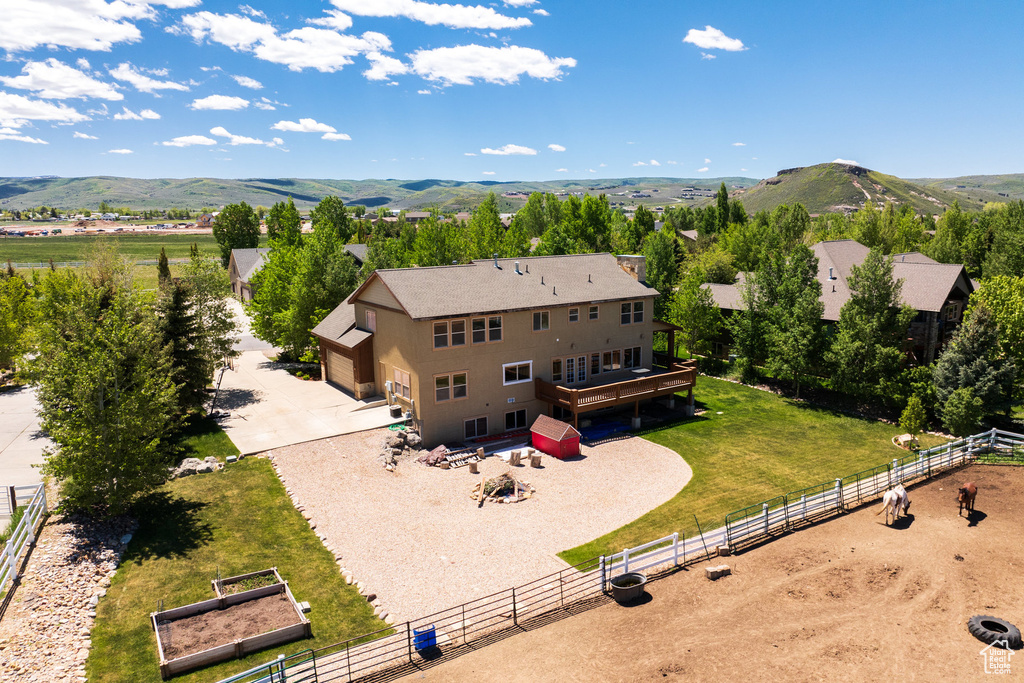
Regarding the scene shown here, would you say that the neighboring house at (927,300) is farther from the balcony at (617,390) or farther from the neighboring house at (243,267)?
the neighboring house at (243,267)

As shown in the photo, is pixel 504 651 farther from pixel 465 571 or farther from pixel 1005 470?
pixel 1005 470

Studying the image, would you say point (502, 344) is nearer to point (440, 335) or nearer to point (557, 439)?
point (440, 335)

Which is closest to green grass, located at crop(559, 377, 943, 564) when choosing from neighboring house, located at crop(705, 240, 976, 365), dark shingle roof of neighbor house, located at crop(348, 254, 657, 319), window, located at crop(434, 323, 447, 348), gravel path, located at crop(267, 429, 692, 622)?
gravel path, located at crop(267, 429, 692, 622)

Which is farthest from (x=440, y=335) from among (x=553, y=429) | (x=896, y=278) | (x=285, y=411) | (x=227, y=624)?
(x=896, y=278)

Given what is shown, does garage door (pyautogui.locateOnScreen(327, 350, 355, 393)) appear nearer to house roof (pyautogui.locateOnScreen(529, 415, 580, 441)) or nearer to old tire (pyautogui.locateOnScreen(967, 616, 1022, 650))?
house roof (pyautogui.locateOnScreen(529, 415, 580, 441))

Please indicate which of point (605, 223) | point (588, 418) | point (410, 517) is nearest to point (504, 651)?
point (410, 517)
